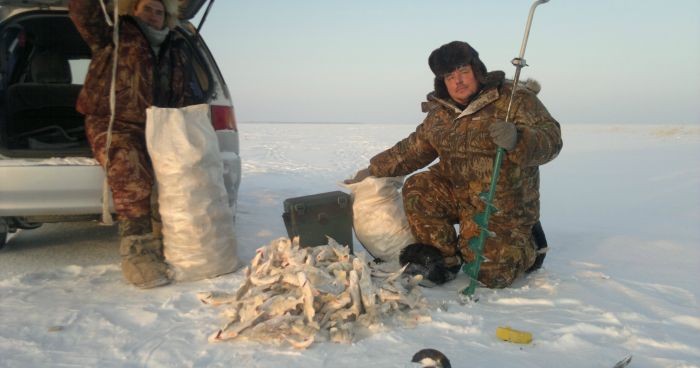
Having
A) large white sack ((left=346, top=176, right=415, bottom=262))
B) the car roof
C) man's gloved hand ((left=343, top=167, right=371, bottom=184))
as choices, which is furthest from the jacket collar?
the car roof

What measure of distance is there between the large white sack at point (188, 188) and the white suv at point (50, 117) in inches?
14.1

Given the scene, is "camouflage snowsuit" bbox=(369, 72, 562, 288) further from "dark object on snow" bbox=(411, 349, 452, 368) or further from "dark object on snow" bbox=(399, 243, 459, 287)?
"dark object on snow" bbox=(411, 349, 452, 368)

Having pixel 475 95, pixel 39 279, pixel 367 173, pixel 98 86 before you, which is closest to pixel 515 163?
pixel 475 95

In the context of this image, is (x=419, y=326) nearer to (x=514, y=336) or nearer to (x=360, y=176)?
(x=514, y=336)

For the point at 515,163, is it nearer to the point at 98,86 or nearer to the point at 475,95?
the point at 475,95

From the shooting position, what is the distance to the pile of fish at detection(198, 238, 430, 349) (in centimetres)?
227

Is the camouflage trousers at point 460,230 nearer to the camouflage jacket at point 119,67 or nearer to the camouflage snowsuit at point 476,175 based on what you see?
the camouflage snowsuit at point 476,175

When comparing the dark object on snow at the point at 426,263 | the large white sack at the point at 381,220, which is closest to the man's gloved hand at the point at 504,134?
the dark object on snow at the point at 426,263

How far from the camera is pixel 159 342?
2.27 m

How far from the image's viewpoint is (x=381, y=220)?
345 cm

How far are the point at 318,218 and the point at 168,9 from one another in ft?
5.45

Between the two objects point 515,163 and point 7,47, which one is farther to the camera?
point 7,47

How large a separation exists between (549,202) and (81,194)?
5.65 m

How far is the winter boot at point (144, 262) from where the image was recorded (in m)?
2.96
